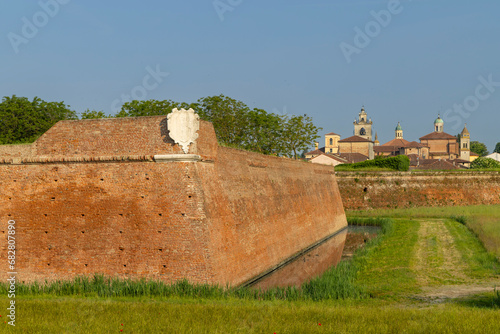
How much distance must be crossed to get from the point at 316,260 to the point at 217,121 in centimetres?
2425

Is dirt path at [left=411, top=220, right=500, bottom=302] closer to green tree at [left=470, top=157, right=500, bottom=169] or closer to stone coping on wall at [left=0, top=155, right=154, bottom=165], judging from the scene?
stone coping on wall at [left=0, top=155, right=154, bottom=165]

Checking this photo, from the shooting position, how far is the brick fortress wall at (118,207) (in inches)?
549

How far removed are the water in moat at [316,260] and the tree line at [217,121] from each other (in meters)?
9.42

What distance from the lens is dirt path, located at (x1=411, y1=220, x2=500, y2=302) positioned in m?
14.2

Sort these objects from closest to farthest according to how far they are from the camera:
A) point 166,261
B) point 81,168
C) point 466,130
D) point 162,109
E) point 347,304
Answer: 1. point 347,304
2. point 166,261
3. point 81,168
4. point 162,109
5. point 466,130

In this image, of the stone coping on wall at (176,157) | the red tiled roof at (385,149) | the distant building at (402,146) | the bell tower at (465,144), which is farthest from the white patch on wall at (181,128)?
the bell tower at (465,144)

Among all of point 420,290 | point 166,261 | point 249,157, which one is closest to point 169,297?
point 166,261

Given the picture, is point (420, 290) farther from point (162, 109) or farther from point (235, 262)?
point (162, 109)

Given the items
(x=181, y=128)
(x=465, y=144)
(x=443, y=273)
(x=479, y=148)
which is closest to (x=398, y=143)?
(x=465, y=144)

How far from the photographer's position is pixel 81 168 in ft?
48.9

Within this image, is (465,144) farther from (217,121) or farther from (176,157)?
(176,157)

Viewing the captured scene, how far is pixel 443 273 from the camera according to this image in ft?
55.7

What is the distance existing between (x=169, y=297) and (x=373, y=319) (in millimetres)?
4889

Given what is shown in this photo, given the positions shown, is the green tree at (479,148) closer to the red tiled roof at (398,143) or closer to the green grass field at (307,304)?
the red tiled roof at (398,143)
